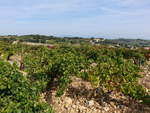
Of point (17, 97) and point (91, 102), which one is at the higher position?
point (17, 97)

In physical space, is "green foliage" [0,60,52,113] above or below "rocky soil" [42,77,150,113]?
above

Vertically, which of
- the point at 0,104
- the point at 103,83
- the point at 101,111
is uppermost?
the point at 0,104

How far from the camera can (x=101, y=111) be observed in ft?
31.3

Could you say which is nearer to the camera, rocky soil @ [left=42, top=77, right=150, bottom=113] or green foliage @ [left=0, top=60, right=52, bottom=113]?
green foliage @ [left=0, top=60, right=52, bottom=113]

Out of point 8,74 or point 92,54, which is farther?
point 92,54

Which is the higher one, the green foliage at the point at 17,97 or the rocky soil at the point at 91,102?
the green foliage at the point at 17,97

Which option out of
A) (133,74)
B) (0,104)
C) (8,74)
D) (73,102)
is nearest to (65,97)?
(73,102)

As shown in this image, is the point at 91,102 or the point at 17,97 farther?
the point at 91,102

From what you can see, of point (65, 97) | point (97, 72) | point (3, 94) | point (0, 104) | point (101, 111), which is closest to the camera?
point (0, 104)

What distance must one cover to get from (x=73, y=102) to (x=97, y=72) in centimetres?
173

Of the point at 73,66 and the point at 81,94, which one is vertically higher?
the point at 73,66

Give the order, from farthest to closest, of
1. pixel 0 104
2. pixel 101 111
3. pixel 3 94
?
pixel 101 111, pixel 3 94, pixel 0 104

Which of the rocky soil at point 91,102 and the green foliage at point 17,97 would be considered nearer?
the green foliage at point 17,97

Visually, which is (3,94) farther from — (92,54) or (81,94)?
(92,54)
